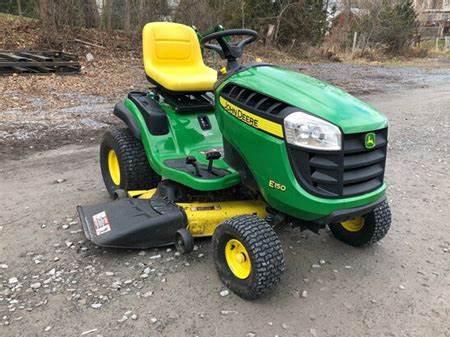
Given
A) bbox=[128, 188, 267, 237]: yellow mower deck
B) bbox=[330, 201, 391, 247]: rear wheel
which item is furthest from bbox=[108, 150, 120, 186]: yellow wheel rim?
bbox=[330, 201, 391, 247]: rear wheel

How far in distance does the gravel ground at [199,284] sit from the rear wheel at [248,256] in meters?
0.10

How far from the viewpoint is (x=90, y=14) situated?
1289cm

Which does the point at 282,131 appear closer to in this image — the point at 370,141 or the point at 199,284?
the point at 370,141

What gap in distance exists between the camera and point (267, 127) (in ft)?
8.05

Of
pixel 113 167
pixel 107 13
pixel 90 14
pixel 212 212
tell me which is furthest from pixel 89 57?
pixel 212 212

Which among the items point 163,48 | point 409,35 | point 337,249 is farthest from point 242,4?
point 337,249

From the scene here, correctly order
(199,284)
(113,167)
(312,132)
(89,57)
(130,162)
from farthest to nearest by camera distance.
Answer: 1. (89,57)
2. (113,167)
3. (130,162)
4. (199,284)
5. (312,132)

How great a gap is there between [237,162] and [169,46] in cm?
148

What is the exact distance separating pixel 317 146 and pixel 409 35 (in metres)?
24.7

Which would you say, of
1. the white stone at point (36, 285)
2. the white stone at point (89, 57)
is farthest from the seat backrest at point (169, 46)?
the white stone at point (89, 57)

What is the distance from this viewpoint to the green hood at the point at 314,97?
236 centimetres

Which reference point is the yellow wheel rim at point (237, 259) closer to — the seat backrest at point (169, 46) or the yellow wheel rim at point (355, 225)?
the yellow wheel rim at point (355, 225)

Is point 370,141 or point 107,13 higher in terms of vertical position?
point 107,13

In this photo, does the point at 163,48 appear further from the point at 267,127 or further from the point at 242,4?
the point at 242,4
